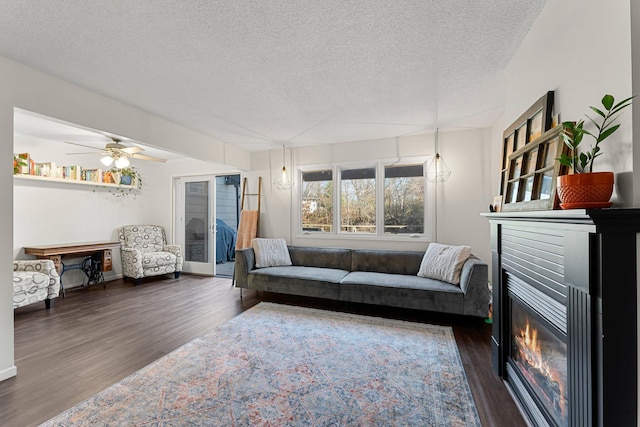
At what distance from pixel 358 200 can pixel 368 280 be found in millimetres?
1555

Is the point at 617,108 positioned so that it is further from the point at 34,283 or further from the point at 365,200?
the point at 34,283

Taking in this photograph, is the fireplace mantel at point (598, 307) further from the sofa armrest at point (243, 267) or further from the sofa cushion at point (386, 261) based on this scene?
the sofa armrest at point (243, 267)

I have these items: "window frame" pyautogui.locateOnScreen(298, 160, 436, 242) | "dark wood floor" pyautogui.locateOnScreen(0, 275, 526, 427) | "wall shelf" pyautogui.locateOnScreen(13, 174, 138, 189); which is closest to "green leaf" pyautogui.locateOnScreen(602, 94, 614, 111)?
"dark wood floor" pyautogui.locateOnScreen(0, 275, 526, 427)

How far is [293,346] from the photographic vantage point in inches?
104

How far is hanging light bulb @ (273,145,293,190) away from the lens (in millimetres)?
4973

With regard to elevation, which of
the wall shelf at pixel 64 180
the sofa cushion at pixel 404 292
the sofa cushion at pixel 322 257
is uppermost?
the wall shelf at pixel 64 180

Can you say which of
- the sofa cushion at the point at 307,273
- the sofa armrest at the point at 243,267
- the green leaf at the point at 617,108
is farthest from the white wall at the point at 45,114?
the green leaf at the point at 617,108

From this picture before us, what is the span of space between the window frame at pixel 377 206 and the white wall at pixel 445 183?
28 mm

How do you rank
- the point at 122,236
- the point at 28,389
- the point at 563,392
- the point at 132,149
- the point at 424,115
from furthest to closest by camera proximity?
the point at 122,236 → the point at 132,149 → the point at 424,115 → the point at 28,389 → the point at 563,392

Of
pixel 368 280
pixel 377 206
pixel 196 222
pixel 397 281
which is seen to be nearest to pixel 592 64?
pixel 397 281

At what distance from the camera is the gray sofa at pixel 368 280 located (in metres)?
3.01

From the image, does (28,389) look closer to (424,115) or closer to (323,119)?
(323,119)

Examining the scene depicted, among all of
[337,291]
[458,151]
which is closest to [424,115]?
[458,151]

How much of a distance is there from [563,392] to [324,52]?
252 cm
